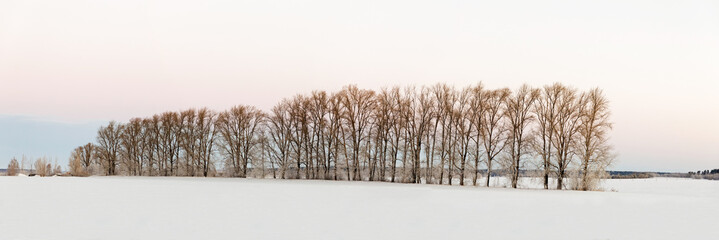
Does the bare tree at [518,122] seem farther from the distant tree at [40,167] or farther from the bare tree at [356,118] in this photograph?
the distant tree at [40,167]

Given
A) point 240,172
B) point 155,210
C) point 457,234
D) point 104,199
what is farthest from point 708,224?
point 240,172

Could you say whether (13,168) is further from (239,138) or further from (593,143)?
(593,143)

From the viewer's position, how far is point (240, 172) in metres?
62.0

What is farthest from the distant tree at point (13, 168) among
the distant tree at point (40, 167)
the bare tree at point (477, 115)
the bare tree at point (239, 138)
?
the bare tree at point (477, 115)

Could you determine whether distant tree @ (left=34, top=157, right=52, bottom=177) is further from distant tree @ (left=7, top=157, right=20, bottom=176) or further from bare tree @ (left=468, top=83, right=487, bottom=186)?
bare tree @ (left=468, top=83, right=487, bottom=186)

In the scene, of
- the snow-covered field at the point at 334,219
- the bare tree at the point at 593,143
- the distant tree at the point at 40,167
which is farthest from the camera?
the distant tree at the point at 40,167

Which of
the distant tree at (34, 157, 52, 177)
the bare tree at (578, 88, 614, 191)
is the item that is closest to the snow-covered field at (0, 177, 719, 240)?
the bare tree at (578, 88, 614, 191)

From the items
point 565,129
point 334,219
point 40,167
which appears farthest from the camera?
point 40,167

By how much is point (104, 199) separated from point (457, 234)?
18737 mm

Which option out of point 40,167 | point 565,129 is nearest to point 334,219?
point 565,129

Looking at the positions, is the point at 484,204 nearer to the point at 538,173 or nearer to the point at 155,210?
the point at 155,210

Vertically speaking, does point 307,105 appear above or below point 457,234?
above

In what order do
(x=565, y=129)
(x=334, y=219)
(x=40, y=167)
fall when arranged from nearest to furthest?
(x=334, y=219) < (x=565, y=129) < (x=40, y=167)

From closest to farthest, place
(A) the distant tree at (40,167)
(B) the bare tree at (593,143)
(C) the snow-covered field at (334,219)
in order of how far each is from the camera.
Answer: (C) the snow-covered field at (334,219) → (B) the bare tree at (593,143) → (A) the distant tree at (40,167)
